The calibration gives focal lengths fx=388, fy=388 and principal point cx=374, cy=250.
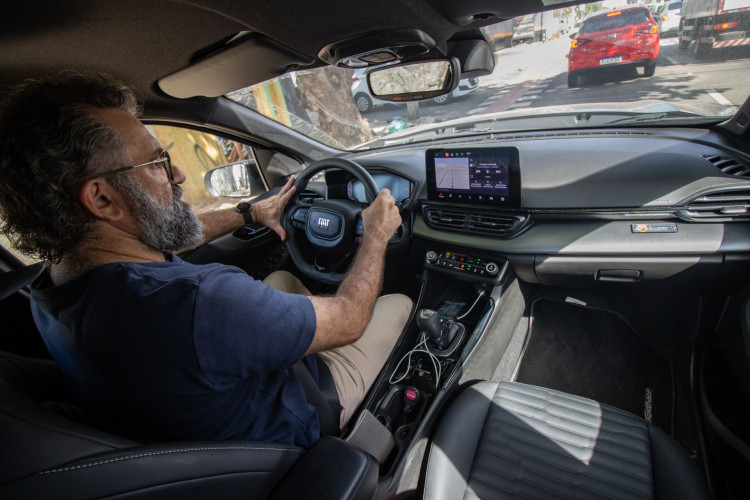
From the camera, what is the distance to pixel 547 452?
5.07ft

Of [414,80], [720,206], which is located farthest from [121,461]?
[720,206]

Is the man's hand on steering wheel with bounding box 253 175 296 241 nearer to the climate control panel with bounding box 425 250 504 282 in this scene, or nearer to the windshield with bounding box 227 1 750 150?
the windshield with bounding box 227 1 750 150

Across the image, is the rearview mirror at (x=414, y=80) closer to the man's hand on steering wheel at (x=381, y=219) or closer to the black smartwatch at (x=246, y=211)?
the man's hand on steering wheel at (x=381, y=219)

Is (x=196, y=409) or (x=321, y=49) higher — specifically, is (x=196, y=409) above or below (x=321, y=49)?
below

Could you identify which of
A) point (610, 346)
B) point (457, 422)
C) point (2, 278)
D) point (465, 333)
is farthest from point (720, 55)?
point (2, 278)

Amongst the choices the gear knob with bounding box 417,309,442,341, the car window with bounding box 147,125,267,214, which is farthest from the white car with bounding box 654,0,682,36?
the car window with bounding box 147,125,267,214

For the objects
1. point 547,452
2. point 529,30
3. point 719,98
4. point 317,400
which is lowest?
point 547,452

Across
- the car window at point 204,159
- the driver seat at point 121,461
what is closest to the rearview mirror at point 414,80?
the car window at point 204,159

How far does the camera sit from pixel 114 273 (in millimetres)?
1041

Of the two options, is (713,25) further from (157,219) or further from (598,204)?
(157,219)

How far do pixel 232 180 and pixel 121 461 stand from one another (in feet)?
9.95

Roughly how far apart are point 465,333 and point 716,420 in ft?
3.70

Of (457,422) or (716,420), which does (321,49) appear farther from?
(716,420)

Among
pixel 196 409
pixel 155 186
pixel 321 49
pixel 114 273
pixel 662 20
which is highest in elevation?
pixel 321 49
